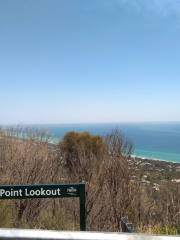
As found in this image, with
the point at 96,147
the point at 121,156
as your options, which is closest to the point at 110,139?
the point at 121,156

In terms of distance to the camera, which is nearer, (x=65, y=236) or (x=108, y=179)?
(x=65, y=236)

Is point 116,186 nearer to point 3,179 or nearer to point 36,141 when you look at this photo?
point 36,141

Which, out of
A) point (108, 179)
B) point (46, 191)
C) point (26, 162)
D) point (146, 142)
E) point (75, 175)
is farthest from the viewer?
point (146, 142)

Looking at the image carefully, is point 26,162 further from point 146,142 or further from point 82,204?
point 146,142

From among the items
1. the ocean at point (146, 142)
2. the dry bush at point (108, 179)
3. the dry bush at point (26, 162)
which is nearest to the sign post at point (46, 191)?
the dry bush at point (26, 162)

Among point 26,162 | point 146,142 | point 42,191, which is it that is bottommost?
point 146,142

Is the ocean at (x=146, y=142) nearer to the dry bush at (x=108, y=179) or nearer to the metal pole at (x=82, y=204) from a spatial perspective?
the dry bush at (x=108, y=179)

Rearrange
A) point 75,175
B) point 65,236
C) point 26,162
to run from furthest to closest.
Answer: point 75,175 → point 26,162 → point 65,236

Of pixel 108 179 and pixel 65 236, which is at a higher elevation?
pixel 65 236

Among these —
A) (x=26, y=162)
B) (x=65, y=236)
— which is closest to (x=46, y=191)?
(x=65, y=236)
